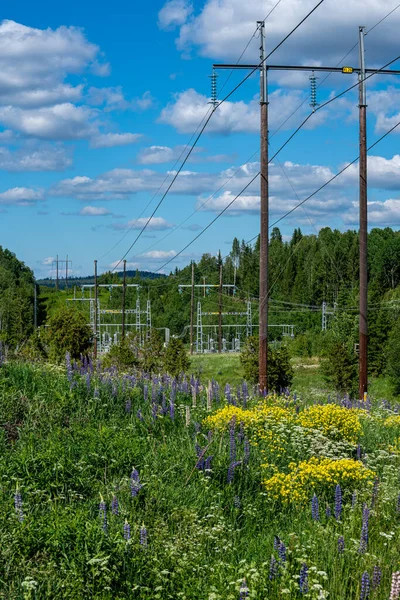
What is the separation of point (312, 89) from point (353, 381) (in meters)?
19.6

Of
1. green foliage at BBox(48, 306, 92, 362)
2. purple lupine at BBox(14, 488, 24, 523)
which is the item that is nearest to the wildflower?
purple lupine at BBox(14, 488, 24, 523)

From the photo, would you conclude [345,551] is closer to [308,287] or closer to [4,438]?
[4,438]

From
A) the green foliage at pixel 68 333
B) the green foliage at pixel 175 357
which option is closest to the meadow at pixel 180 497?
the green foliage at pixel 68 333

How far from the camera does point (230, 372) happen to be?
47156 millimetres

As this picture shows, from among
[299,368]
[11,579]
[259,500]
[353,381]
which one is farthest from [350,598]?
[299,368]

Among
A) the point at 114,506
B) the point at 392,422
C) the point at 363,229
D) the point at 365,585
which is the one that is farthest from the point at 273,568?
the point at 363,229

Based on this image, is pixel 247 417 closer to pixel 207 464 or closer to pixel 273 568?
pixel 207 464

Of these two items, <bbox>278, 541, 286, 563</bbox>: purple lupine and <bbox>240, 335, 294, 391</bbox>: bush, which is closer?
<bbox>278, 541, 286, 563</bbox>: purple lupine

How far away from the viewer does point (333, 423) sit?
9.91 m

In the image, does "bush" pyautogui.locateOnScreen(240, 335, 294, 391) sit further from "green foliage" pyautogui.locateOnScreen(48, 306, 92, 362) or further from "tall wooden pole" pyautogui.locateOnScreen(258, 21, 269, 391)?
"green foliage" pyautogui.locateOnScreen(48, 306, 92, 362)

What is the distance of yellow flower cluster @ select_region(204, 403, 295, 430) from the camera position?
29.7 feet

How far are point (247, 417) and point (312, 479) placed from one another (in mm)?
1773

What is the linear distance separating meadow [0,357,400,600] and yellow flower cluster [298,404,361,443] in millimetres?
23

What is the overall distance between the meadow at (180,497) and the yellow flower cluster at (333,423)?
2 cm
